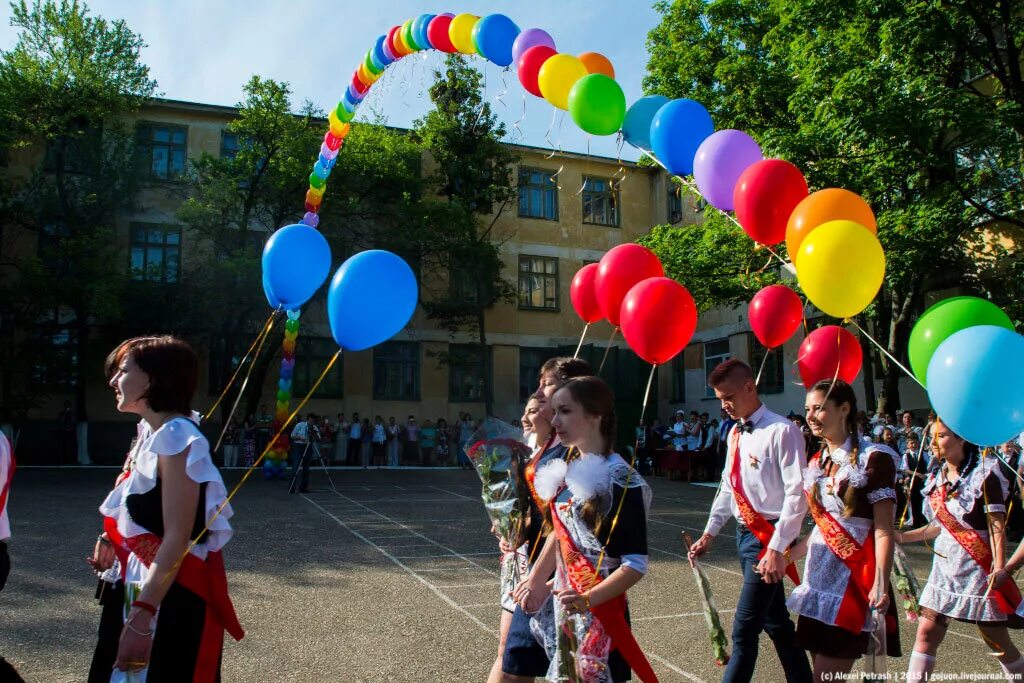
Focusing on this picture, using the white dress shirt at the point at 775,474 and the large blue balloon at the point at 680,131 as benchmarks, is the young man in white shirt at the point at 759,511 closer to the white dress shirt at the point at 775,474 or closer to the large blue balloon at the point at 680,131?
the white dress shirt at the point at 775,474

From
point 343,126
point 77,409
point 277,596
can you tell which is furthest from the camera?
point 77,409

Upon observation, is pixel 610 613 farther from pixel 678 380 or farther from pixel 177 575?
pixel 678 380

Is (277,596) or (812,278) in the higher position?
(812,278)

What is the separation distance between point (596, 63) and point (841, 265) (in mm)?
3232

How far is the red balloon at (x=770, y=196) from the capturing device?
4871mm

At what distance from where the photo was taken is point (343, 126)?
35.6 feet

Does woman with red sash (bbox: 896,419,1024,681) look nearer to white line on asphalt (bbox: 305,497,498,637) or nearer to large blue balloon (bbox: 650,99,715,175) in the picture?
large blue balloon (bbox: 650,99,715,175)

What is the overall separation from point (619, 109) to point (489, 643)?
4030 millimetres

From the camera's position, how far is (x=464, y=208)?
82.7 ft

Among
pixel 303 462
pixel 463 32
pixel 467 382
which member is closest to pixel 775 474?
pixel 463 32

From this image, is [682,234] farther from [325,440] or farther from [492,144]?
[325,440]

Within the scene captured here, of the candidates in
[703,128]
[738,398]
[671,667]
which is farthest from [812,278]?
[671,667]

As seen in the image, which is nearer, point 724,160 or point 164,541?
point 164,541

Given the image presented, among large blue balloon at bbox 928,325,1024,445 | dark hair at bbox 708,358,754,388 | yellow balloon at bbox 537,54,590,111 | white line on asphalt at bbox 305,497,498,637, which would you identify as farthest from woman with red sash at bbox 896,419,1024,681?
yellow balloon at bbox 537,54,590,111
